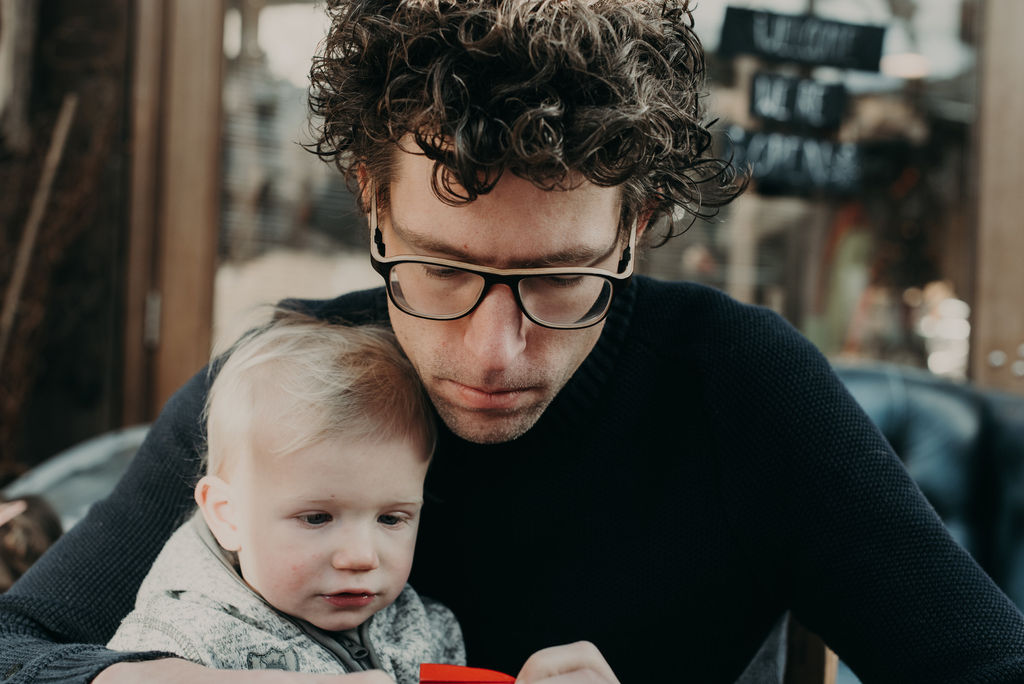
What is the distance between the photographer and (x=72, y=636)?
4.41 feet

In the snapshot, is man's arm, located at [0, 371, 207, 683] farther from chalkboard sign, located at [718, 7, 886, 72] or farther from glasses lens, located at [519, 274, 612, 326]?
chalkboard sign, located at [718, 7, 886, 72]

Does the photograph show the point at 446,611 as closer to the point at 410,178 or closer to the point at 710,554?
the point at 710,554

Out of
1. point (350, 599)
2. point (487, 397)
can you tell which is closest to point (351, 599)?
point (350, 599)

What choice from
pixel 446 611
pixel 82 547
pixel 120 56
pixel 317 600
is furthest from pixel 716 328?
pixel 120 56

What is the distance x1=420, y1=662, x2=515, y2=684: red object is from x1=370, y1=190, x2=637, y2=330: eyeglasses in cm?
41

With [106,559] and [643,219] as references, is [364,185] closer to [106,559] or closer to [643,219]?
[643,219]

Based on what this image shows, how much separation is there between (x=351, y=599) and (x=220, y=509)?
219 mm

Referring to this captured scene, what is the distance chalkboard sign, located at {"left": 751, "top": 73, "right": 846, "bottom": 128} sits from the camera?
142 inches

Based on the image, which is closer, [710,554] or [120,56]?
[710,554]

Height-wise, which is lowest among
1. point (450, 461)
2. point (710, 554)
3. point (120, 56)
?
point (710, 554)

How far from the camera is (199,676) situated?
1062 millimetres

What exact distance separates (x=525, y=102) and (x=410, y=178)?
7.0 inches

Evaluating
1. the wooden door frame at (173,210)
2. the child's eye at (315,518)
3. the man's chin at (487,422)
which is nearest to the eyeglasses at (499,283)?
the man's chin at (487,422)

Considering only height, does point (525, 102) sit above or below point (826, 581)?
above
